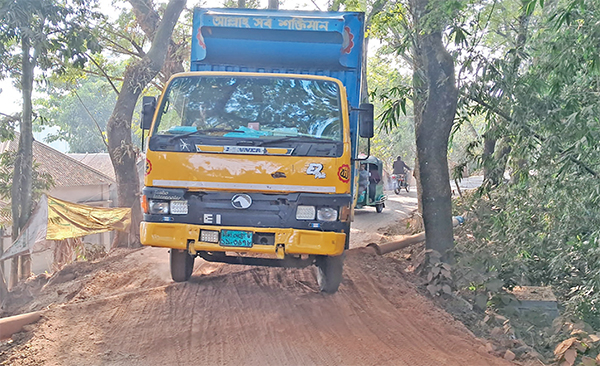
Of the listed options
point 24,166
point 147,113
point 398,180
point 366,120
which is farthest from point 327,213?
point 398,180

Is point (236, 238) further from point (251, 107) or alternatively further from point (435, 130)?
point (435, 130)

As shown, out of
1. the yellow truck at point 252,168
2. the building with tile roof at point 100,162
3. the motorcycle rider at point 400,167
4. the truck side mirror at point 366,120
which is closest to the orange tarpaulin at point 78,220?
the yellow truck at point 252,168

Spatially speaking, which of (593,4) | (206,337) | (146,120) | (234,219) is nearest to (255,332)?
(206,337)

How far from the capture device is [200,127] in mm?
5730

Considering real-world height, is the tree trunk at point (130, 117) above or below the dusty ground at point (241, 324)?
above

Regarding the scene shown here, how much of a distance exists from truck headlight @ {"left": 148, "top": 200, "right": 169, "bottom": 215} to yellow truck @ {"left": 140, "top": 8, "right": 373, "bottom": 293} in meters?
0.01

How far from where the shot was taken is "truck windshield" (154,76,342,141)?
5699mm

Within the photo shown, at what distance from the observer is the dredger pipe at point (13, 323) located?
196 inches

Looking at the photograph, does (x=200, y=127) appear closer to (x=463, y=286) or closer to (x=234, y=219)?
(x=234, y=219)

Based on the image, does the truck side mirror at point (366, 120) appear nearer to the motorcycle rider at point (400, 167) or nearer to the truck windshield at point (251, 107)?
the truck windshield at point (251, 107)

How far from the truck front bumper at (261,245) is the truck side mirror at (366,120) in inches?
45.5

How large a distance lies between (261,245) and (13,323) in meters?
2.44

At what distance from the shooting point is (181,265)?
6.56 meters

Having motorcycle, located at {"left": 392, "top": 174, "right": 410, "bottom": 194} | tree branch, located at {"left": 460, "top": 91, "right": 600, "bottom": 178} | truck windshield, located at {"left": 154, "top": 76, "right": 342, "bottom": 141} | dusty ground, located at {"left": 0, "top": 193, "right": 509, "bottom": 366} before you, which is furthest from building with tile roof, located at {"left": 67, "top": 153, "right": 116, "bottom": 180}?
truck windshield, located at {"left": 154, "top": 76, "right": 342, "bottom": 141}
